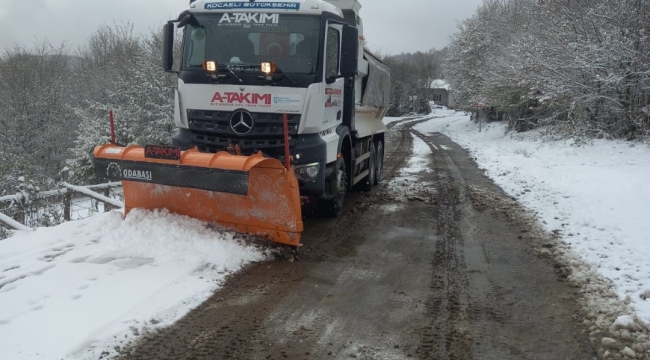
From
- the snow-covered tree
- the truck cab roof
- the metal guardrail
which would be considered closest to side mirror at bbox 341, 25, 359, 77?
the truck cab roof

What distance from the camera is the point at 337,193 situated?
24.6ft

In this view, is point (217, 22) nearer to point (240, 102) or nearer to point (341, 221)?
point (240, 102)

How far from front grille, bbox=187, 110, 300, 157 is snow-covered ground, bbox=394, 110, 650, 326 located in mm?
3911

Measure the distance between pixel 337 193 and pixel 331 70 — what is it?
1.87m

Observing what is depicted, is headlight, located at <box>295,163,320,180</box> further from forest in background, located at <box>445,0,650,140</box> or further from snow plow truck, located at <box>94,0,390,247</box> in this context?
forest in background, located at <box>445,0,650,140</box>

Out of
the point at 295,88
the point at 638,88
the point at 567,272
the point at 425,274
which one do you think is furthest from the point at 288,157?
the point at 638,88

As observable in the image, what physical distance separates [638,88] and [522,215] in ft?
30.8

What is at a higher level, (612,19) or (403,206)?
(612,19)

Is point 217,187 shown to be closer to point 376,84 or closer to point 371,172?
point 371,172

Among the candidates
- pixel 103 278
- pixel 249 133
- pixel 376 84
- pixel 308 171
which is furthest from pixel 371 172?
pixel 103 278

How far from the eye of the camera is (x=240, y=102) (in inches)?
247

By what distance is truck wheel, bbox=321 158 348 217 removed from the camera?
7.31 meters

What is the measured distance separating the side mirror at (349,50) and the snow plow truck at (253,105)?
0.01 m

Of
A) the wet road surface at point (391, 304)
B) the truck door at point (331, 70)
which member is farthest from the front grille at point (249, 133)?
the wet road surface at point (391, 304)
